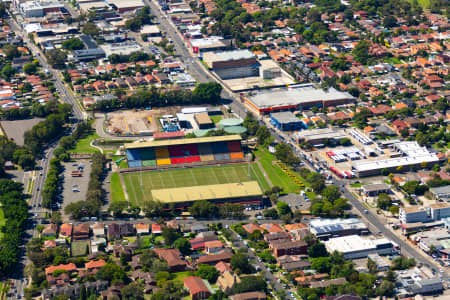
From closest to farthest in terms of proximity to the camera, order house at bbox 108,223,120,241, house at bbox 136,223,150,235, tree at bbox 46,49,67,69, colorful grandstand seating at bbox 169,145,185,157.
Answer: house at bbox 108,223,120,241
house at bbox 136,223,150,235
colorful grandstand seating at bbox 169,145,185,157
tree at bbox 46,49,67,69

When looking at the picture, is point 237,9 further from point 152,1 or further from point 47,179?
point 47,179

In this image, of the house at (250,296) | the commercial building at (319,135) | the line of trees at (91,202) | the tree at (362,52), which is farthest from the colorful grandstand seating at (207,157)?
the tree at (362,52)

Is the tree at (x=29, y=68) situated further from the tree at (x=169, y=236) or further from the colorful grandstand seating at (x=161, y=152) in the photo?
the tree at (x=169, y=236)

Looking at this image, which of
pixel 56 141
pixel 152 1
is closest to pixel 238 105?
pixel 56 141

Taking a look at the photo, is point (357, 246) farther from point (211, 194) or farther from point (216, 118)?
point (216, 118)

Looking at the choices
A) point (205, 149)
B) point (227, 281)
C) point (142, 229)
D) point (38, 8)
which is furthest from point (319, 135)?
point (38, 8)

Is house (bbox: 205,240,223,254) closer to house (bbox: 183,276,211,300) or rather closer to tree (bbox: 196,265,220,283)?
tree (bbox: 196,265,220,283)

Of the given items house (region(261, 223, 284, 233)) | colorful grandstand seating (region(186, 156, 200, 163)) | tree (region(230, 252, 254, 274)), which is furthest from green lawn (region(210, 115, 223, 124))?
tree (region(230, 252, 254, 274))
